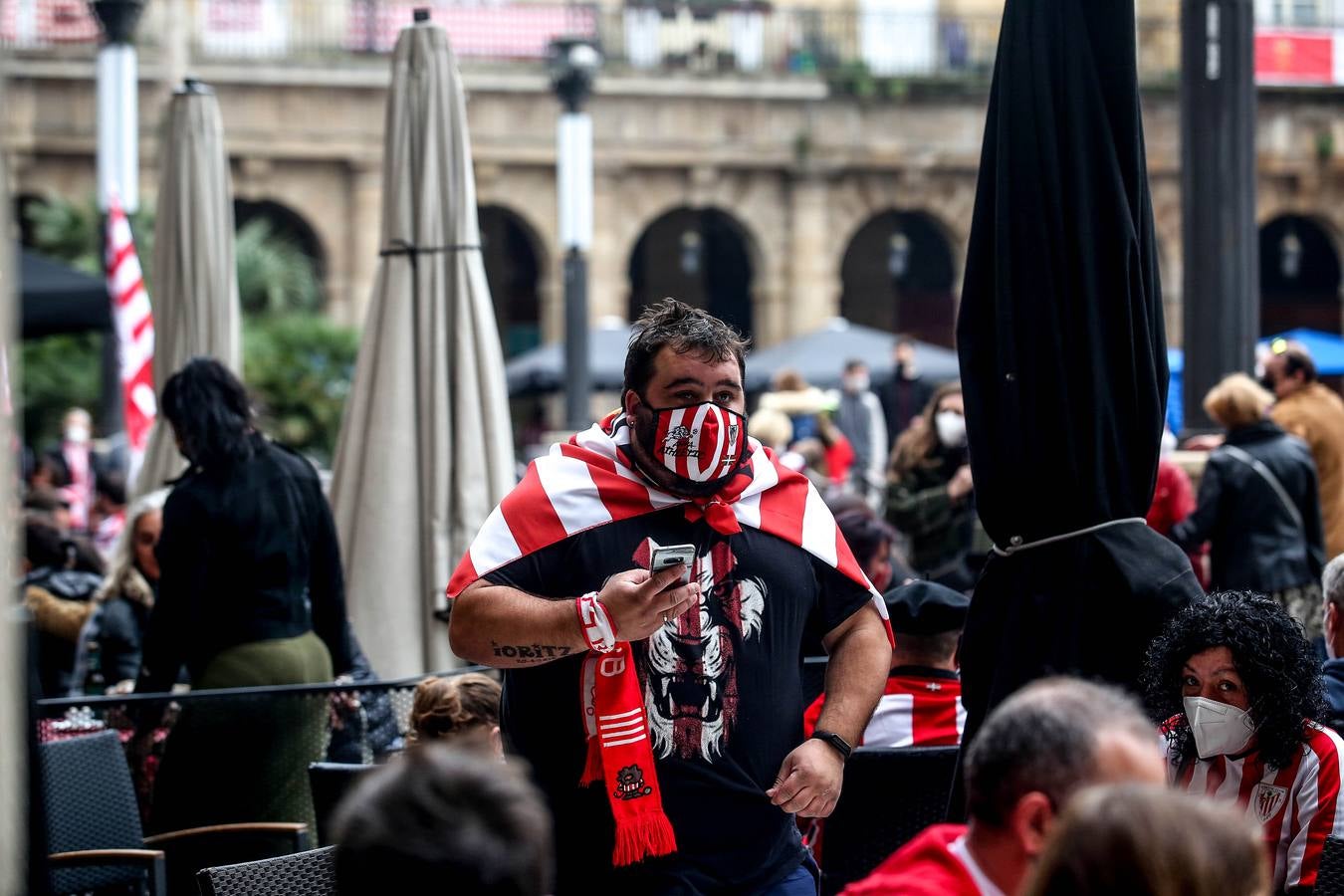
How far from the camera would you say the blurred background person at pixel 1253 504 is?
8430 mm

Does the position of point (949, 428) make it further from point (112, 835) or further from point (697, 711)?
point (697, 711)

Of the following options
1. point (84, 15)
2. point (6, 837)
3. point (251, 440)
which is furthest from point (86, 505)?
point (6, 837)

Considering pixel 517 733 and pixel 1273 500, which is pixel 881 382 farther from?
pixel 517 733

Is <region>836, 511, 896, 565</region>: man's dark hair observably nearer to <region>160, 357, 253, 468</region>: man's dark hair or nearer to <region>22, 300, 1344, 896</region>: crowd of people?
<region>22, 300, 1344, 896</region>: crowd of people

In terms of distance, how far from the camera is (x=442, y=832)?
6.88ft

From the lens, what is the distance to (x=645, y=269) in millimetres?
33062

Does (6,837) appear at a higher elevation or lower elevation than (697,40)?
lower

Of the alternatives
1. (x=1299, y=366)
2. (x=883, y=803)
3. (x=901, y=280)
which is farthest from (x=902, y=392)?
(x=901, y=280)

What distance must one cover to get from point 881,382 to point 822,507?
58.6ft

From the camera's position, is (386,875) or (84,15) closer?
(386,875)

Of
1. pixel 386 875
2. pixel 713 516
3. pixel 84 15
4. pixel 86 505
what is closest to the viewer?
pixel 386 875

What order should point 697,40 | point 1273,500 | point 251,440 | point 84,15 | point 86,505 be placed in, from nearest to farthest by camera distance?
point 251,440 → point 1273,500 → point 86,505 → point 84,15 → point 697,40

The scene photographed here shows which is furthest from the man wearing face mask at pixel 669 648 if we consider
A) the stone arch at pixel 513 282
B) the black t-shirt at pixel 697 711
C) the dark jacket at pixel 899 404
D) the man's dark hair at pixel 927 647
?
the stone arch at pixel 513 282

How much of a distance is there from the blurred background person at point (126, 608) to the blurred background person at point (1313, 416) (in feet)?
18.2
